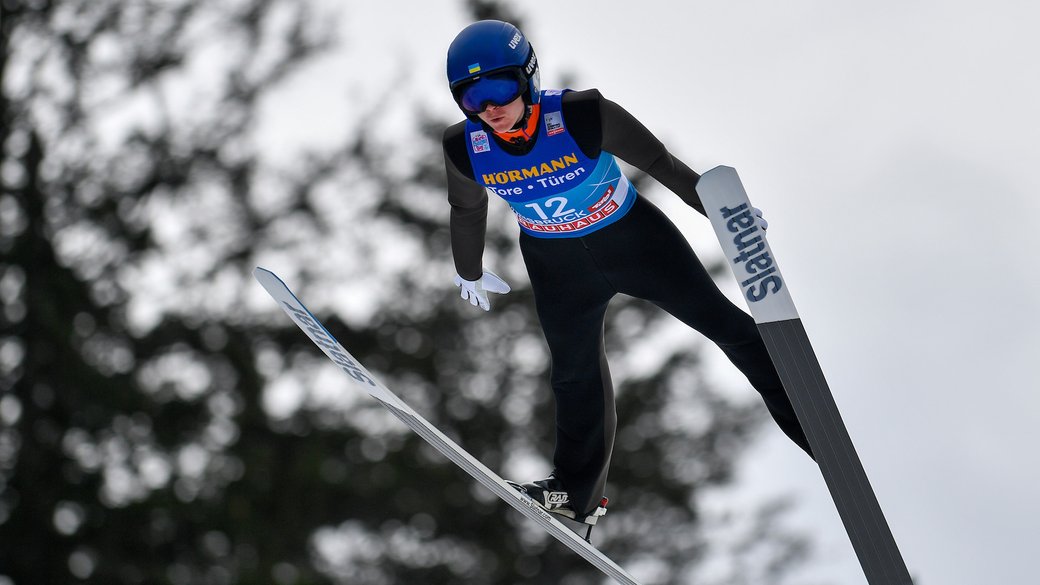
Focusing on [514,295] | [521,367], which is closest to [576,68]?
[514,295]

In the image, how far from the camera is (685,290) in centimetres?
373

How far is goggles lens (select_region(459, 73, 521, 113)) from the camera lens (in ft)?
10.9

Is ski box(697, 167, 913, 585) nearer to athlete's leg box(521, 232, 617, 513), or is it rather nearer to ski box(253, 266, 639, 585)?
athlete's leg box(521, 232, 617, 513)

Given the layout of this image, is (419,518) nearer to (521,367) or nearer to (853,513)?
(521,367)

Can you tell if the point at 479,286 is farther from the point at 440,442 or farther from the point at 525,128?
the point at 525,128

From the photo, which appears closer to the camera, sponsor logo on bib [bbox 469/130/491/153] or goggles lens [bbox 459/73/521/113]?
goggles lens [bbox 459/73/521/113]

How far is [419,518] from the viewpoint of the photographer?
1445 cm

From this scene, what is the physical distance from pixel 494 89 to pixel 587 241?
60 centimetres

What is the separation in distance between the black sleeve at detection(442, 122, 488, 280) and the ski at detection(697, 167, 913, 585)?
73cm

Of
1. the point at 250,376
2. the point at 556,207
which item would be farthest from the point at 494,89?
the point at 250,376

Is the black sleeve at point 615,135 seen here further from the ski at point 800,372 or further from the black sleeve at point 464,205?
the black sleeve at point 464,205

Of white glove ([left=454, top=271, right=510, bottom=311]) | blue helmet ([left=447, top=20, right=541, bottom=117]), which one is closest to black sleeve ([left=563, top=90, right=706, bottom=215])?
blue helmet ([left=447, top=20, right=541, bottom=117])

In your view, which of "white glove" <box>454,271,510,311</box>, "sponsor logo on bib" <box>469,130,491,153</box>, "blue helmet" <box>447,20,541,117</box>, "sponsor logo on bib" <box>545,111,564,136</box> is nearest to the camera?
"blue helmet" <box>447,20,541,117</box>

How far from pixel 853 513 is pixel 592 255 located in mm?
1065
